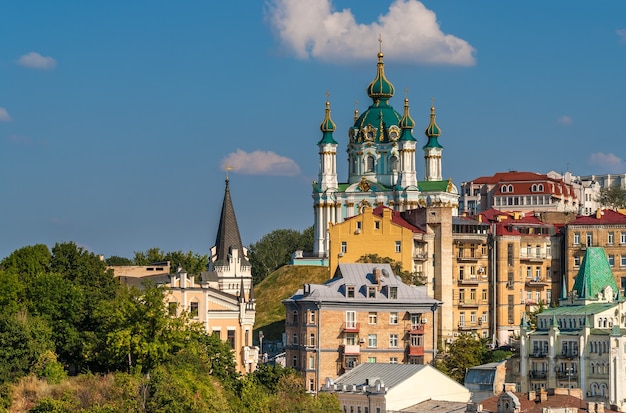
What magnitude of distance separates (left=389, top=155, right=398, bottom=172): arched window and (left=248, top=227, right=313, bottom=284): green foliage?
2261 centimetres

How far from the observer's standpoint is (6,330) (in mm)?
92000

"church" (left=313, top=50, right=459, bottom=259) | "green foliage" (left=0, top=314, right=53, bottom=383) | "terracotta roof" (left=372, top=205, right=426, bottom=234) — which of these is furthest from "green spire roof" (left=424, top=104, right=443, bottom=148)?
"green foliage" (left=0, top=314, right=53, bottom=383)

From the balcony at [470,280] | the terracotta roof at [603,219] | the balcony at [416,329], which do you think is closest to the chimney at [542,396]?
the balcony at [416,329]

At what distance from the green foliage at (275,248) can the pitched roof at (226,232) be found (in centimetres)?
4411

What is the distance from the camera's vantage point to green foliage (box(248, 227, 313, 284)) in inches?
6909

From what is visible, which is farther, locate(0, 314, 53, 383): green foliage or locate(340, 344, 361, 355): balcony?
locate(340, 344, 361, 355): balcony

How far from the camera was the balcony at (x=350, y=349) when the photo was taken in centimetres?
10131

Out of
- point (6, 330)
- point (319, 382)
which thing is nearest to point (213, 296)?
point (319, 382)

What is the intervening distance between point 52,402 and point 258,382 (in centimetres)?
1379

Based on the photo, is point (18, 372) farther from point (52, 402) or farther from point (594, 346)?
point (594, 346)

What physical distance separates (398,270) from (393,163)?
41.9m

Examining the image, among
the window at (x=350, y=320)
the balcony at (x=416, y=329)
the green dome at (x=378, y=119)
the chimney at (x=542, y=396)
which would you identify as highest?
the green dome at (x=378, y=119)

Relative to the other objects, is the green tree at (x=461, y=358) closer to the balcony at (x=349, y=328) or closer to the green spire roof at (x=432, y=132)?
the balcony at (x=349, y=328)

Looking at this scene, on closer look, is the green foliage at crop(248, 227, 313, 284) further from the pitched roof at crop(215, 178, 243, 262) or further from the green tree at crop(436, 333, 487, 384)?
the green tree at crop(436, 333, 487, 384)
